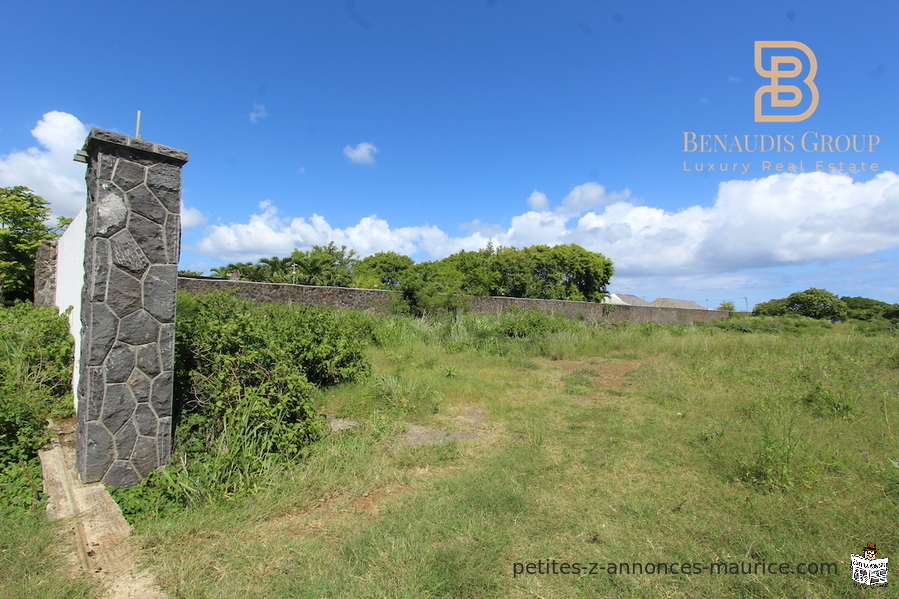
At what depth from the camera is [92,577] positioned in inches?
87.5

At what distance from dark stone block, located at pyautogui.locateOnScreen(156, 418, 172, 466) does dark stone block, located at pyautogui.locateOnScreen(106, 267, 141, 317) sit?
0.80 metres

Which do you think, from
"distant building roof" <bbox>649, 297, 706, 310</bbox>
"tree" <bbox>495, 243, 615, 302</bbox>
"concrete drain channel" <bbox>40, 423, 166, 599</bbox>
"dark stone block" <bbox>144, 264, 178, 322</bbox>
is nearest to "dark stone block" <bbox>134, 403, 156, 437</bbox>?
"concrete drain channel" <bbox>40, 423, 166, 599</bbox>

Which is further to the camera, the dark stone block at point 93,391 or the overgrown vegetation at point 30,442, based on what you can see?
the dark stone block at point 93,391

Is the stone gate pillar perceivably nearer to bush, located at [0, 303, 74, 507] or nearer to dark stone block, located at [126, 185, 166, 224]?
dark stone block, located at [126, 185, 166, 224]

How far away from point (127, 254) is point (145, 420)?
1.14m

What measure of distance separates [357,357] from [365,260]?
3207 centimetres

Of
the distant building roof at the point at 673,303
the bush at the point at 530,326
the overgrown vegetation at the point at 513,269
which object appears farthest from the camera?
the distant building roof at the point at 673,303

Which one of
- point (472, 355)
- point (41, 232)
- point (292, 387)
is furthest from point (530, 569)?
point (41, 232)

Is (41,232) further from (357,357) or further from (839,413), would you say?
(839,413)

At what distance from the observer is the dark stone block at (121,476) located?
3189 millimetres

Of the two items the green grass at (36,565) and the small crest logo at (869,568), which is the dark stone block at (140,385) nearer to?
the green grass at (36,565)

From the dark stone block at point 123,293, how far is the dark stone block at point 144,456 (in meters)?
0.88

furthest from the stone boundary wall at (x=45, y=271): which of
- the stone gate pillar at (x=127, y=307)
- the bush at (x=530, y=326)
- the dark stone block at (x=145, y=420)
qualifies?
the bush at (x=530, y=326)

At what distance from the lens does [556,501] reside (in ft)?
10.5
